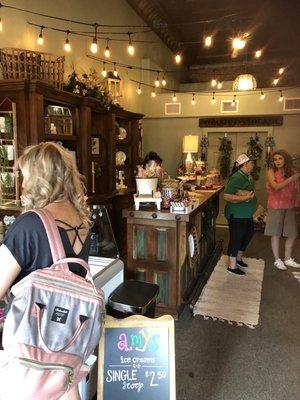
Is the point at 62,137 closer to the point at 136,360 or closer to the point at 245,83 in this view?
the point at 136,360

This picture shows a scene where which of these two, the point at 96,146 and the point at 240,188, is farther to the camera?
the point at 96,146

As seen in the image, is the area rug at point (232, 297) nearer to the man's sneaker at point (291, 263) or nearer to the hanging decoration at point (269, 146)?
the man's sneaker at point (291, 263)

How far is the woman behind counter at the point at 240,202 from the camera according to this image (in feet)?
13.6

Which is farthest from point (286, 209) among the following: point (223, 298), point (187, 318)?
point (187, 318)

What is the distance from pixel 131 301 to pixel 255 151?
240 inches

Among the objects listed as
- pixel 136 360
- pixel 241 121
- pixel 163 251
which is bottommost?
pixel 136 360

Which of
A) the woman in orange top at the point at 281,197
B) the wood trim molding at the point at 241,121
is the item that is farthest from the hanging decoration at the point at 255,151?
the woman in orange top at the point at 281,197

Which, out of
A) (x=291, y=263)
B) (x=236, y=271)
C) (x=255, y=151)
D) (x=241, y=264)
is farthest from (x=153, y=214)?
(x=255, y=151)

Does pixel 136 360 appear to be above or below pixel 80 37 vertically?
below

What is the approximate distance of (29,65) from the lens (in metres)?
3.37

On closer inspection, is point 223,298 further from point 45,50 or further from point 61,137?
point 45,50

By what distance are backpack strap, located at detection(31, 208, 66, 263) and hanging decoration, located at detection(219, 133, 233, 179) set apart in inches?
264

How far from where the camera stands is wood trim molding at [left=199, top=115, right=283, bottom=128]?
725 cm

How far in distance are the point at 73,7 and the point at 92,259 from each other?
3.91 metres
